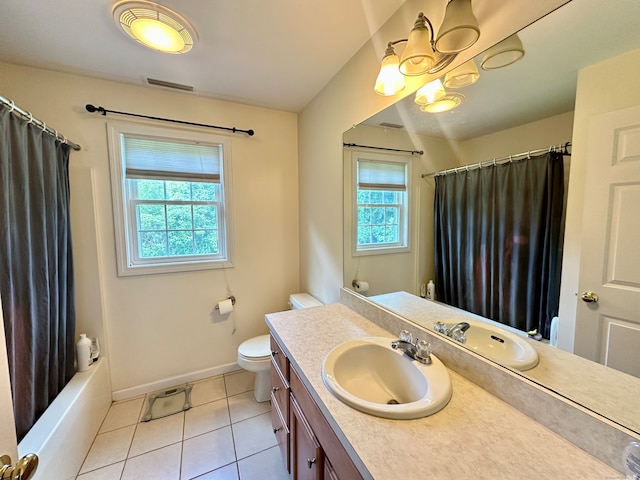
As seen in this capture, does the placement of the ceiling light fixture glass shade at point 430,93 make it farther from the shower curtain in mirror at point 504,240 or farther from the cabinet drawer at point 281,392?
the cabinet drawer at point 281,392

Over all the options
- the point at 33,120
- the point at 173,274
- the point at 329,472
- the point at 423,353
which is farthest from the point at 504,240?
the point at 33,120

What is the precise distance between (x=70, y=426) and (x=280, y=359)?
4.13 feet

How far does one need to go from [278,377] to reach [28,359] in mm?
1320

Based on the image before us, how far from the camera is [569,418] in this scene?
68cm

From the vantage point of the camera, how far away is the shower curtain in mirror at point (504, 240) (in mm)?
821

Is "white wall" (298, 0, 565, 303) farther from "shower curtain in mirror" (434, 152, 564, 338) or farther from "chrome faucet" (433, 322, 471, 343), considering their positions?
"chrome faucet" (433, 322, 471, 343)

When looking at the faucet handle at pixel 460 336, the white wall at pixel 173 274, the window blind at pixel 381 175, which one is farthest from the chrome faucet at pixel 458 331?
the white wall at pixel 173 274

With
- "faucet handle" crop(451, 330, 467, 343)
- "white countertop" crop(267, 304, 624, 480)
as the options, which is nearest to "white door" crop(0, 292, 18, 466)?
"white countertop" crop(267, 304, 624, 480)

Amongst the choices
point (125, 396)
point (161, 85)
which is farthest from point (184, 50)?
point (125, 396)

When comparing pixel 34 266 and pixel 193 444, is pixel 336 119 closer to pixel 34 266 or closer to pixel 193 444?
pixel 34 266

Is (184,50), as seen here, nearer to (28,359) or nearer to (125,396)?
(28,359)

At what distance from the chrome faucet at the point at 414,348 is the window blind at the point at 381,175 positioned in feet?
2.51

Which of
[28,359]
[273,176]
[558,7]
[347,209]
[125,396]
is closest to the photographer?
[558,7]

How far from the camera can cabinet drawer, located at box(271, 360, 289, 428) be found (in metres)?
1.27
